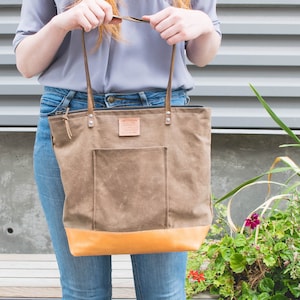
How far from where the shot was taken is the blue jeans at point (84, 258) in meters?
1.78

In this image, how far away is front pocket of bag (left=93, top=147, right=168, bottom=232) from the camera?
1.67 meters

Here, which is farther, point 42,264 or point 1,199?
point 1,199

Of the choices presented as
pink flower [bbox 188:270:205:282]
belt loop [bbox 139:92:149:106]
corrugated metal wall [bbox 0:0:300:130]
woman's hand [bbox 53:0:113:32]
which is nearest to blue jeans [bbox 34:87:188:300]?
belt loop [bbox 139:92:149:106]

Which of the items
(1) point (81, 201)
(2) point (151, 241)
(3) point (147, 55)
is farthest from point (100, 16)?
(2) point (151, 241)

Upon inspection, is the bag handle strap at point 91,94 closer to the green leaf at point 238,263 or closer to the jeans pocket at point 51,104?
the jeans pocket at point 51,104

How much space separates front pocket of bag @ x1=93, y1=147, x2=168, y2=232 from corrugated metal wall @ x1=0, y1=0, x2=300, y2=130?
220cm

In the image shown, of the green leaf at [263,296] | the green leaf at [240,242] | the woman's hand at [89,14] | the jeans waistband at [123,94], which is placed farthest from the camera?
the green leaf at [240,242]

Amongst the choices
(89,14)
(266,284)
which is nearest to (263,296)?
(266,284)

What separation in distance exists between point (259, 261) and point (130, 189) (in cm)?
144

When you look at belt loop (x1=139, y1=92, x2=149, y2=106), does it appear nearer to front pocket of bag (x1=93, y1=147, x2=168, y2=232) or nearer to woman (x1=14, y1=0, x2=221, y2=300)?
woman (x1=14, y1=0, x2=221, y2=300)

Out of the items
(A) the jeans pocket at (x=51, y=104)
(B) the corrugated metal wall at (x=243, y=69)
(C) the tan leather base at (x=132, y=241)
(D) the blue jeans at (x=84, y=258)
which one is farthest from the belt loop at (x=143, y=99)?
(B) the corrugated metal wall at (x=243, y=69)

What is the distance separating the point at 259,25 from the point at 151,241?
7.74 ft

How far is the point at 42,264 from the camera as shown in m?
3.55

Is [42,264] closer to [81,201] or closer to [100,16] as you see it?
[81,201]
